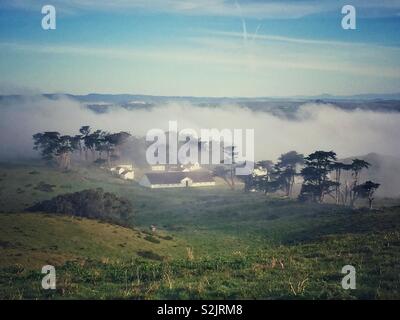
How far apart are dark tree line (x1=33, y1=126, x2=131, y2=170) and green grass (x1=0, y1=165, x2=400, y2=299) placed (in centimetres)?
1168

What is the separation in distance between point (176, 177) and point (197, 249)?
212 ft

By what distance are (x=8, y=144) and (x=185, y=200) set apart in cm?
A: 6792

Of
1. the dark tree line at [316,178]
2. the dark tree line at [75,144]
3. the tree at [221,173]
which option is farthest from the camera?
the tree at [221,173]

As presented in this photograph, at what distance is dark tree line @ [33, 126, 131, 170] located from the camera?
9544 cm

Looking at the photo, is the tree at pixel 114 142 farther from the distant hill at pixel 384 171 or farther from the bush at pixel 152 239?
the distant hill at pixel 384 171

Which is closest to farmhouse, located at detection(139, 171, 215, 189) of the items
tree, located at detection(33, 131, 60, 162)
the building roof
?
the building roof

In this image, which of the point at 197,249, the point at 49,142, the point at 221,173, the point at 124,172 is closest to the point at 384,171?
the point at 221,173

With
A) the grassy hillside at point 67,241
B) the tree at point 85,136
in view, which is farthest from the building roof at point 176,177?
the grassy hillside at point 67,241

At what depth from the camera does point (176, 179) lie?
100750 mm

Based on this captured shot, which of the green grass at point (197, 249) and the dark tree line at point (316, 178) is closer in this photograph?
the green grass at point (197, 249)

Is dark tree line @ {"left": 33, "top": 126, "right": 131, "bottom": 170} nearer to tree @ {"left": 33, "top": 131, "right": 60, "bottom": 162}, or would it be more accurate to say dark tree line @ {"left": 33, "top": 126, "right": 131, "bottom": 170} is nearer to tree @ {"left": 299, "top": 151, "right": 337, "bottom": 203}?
tree @ {"left": 33, "top": 131, "right": 60, "bottom": 162}

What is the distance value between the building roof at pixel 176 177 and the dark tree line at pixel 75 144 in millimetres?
13941

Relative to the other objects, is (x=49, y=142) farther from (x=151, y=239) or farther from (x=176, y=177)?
(x=151, y=239)

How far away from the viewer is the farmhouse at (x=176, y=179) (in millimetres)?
96375
